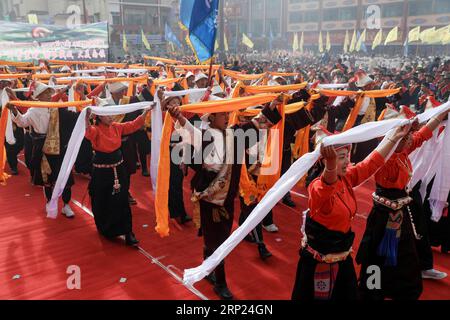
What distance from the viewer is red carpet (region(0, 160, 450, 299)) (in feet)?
12.8

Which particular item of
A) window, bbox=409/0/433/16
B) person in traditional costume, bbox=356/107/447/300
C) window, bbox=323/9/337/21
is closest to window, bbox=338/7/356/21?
window, bbox=323/9/337/21

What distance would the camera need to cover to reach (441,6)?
34312 millimetres

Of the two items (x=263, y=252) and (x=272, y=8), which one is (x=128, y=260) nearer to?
(x=263, y=252)

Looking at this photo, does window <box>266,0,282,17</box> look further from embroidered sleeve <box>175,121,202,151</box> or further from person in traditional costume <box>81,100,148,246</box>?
embroidered sleeve <box>175,121,202,151</box>

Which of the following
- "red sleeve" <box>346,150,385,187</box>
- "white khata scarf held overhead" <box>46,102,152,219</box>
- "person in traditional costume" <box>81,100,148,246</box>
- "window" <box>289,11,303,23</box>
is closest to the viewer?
"red sleeve" <box>346,150,385,187</box>

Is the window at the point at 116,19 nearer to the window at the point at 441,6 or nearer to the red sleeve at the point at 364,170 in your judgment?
the window at the point at 441,6

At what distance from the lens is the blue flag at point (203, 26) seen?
14.2 ft

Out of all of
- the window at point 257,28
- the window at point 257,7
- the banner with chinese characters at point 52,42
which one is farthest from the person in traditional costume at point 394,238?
the window at point 257,7

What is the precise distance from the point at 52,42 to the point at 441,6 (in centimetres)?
3315

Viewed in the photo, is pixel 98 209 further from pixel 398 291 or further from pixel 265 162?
pixel 398 291

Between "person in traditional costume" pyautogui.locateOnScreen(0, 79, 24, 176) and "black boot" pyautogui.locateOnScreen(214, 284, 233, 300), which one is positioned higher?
"person in traditional costume" pyautogui.locateOnScreen(0, 79, 24, 176)

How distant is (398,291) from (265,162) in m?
1.77

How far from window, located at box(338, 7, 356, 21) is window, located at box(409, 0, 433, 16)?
5.63 m

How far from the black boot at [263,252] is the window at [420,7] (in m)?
37.6
